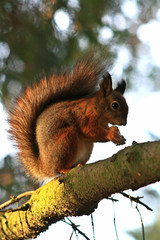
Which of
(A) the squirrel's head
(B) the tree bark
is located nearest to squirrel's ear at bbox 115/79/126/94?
(A) the squirrel's head

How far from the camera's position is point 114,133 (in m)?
1.80

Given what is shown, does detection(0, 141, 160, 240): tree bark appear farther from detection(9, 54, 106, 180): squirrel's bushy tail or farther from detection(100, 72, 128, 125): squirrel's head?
detection(100, 72, 128, 125): squirrel's head

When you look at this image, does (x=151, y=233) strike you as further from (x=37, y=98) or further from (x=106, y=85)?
(x=37, y=98)

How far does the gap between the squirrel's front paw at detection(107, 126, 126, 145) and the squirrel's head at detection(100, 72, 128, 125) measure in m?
0.15

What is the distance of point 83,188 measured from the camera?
3.88 ft

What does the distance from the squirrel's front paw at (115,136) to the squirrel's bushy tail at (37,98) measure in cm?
44

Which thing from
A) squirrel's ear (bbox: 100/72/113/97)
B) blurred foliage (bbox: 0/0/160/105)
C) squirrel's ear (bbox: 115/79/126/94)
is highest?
blurred foliage (bbox: 0/0/160/105)

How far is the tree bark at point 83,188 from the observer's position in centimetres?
94

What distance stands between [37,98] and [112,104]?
0.46m

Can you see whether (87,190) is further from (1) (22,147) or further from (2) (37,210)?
(1) (22,147)

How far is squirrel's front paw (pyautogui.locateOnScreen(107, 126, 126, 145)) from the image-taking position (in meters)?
1.72

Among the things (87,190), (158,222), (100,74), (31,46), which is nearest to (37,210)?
(87,190)

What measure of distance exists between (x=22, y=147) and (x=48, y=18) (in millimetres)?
1111

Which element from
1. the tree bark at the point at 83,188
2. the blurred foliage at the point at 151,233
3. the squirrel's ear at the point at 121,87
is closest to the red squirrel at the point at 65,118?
the squirrel's ear at the point at 121,87
